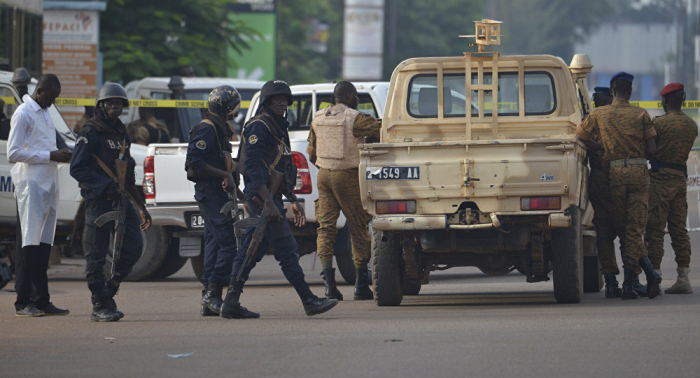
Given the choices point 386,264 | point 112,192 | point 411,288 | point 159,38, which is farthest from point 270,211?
point 159,38

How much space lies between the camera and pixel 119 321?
32.0 feet

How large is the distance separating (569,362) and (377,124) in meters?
4.22

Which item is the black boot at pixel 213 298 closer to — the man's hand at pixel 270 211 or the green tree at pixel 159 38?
the man's hand at pixel 270 211

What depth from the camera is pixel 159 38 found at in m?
24.7

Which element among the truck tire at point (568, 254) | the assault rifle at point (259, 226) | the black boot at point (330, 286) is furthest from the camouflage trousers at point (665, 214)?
the assault rifle at point (259, 226)

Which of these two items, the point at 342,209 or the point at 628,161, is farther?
the point at 342,209

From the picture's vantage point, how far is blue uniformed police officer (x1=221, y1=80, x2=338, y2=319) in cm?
936

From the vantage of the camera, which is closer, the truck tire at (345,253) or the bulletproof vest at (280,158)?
the bulletproof vest at (280,158)

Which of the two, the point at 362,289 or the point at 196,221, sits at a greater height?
the point at 196,221

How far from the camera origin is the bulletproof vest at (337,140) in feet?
35.8

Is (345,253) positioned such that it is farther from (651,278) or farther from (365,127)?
(651,278)

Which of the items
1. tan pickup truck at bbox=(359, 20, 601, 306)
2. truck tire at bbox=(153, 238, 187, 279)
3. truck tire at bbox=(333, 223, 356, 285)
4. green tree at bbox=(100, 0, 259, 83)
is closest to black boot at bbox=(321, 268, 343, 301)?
tan pickup truck at bbox=(359, 20, 601, 306)

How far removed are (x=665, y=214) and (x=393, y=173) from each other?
8.87 ft

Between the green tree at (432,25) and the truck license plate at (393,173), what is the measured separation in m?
58.7
